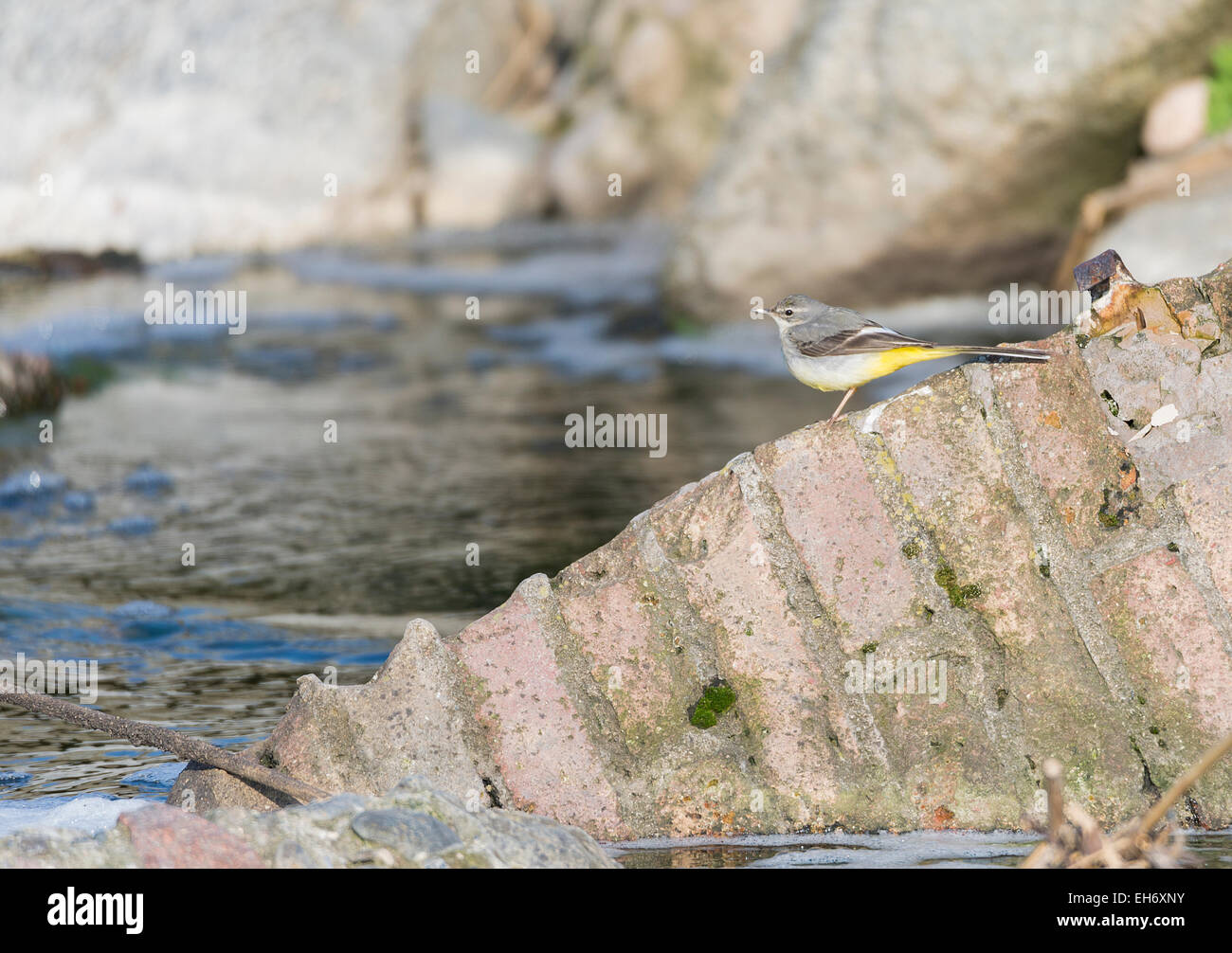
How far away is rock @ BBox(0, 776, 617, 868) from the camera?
11.1 ft

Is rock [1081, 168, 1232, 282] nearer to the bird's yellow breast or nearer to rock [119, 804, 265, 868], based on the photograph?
the bird's yellow breast

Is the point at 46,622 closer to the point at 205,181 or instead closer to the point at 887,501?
the point at 887,501

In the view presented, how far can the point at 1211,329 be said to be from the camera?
4.22 metres

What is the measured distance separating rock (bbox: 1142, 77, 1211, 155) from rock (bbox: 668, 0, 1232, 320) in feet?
0.84

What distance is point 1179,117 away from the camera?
12.8 metres

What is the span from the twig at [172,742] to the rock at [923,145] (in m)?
10.5

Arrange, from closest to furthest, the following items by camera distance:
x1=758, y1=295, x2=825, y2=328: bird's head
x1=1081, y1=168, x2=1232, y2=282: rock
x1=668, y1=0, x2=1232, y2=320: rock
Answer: x1=758, y1=295, x2=825, y2=328: bird's head, x1=1081, y1=168, x2=1232, y2=282: rock, x1=668, y1=0, x2=1232, y2=320: rock

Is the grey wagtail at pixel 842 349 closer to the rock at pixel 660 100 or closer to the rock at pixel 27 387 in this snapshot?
the rock at pixel 27 387

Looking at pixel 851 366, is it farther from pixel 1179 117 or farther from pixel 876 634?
pixel 1179 117

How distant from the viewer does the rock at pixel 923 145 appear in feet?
42.5

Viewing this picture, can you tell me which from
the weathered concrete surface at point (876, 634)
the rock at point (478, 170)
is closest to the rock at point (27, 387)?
the weathered concrete surface at point (876, 634)

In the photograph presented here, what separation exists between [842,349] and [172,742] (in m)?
2.22

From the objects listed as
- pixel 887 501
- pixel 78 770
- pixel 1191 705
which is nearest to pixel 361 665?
pixel 78 770

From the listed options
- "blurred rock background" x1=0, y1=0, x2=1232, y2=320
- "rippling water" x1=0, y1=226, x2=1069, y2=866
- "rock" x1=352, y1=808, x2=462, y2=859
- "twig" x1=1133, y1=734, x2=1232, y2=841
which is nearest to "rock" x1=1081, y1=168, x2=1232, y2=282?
"rippling water" x1=0, y1=226, x2=1069, y2=866
